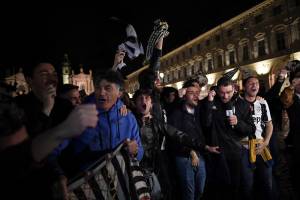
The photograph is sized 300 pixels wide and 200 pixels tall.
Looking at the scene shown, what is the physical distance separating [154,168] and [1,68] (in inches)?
99.4

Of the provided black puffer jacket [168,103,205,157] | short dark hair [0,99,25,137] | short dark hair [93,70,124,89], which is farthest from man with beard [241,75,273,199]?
short dark hair [0,99,25,137]

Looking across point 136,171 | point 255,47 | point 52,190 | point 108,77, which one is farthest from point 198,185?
point 255,47

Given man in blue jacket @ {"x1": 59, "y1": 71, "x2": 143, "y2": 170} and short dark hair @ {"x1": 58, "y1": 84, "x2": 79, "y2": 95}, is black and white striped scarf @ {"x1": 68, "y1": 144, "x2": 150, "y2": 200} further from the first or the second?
short dark hair @ {"x1": 58, "y1": 84, "x2": 79, "y2": 95}

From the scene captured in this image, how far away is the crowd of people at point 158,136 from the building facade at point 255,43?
1037 inches

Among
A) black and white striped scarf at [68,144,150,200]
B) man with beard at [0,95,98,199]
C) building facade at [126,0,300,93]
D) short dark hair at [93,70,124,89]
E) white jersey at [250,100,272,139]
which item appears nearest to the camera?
man with beard at [0,95,98,199]

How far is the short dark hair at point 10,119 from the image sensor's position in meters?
1.48

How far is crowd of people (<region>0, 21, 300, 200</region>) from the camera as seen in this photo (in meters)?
1.54

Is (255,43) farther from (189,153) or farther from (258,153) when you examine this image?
(189,153)

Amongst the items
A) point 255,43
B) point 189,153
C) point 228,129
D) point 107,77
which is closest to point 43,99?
point 107,77

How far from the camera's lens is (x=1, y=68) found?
3.04 m

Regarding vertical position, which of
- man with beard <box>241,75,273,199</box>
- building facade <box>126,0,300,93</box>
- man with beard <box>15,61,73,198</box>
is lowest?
man with beard <box>241,75,273,199</box>

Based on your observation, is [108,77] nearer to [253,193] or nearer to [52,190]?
[52,190]

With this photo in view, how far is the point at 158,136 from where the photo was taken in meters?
4.42

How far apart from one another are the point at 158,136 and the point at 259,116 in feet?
7.40
